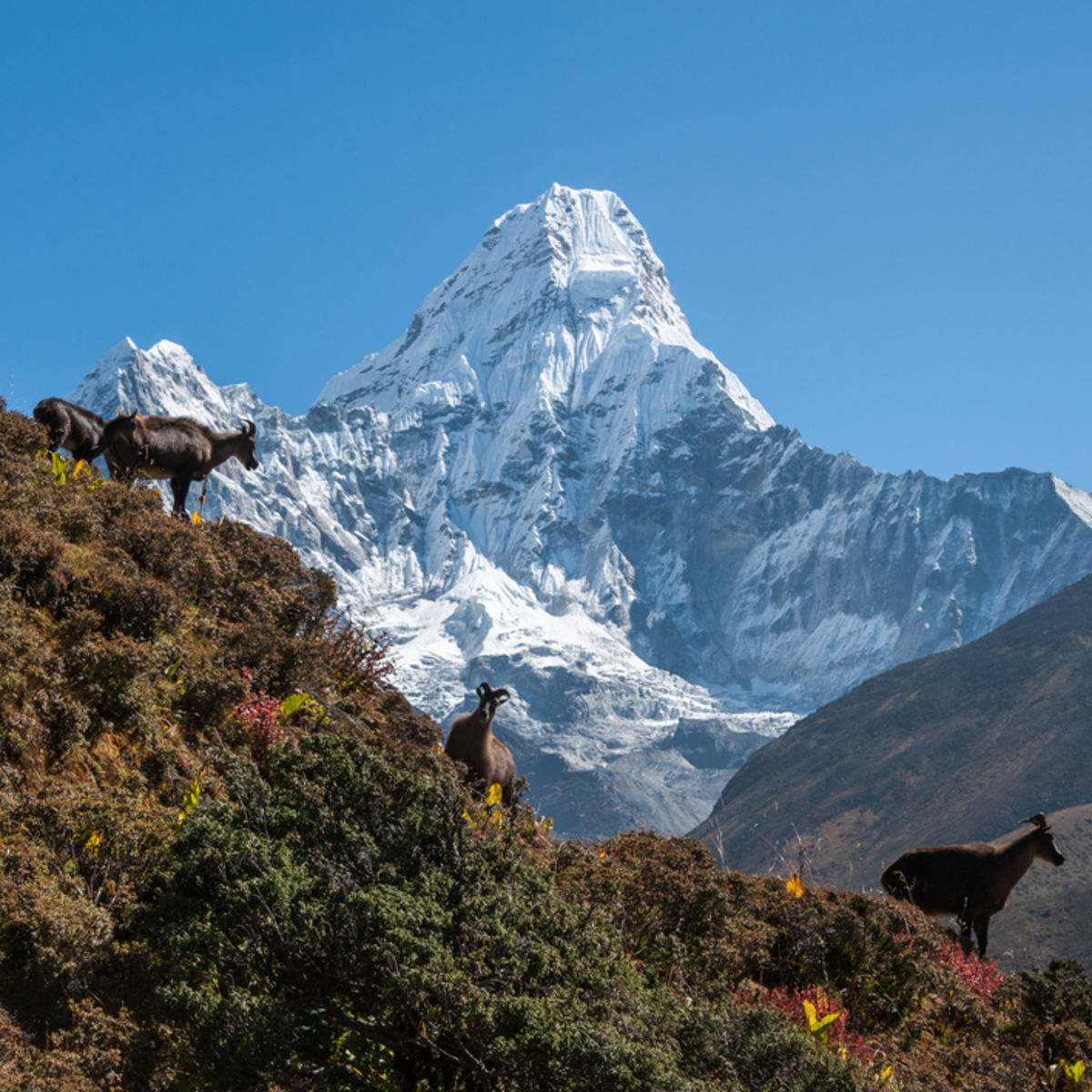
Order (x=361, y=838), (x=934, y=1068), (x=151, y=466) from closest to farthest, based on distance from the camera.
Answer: (x=361, y=838) → (x=934, y=1068) → (x=151, y=466)

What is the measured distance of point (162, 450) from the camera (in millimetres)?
17875

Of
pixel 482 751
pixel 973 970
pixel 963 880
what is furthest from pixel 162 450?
pixel 973 970

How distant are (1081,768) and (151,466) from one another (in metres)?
197

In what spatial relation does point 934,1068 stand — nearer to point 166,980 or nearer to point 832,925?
point 832,925

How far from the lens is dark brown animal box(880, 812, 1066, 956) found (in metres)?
16.0

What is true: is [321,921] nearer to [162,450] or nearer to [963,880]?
[963,880]

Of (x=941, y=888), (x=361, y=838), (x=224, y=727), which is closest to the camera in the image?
(x=361, y=838)

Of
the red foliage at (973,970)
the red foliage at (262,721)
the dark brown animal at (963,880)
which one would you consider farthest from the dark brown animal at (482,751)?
the dark brown animal at (963,880)

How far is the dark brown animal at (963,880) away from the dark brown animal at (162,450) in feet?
37.5

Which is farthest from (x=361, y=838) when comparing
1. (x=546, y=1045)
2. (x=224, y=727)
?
(x=224, y=727)

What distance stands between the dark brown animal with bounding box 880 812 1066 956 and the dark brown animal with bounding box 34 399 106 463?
1276 cm

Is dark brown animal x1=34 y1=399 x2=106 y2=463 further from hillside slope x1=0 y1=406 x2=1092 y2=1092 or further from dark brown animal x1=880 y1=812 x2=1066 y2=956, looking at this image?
dark brown animal x1=880 y1=812 x2=1066 y2=956

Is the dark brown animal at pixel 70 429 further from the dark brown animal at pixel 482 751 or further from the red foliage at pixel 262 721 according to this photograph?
the dark brown animal at pixel 482 751

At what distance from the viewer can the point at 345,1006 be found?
739 cm
